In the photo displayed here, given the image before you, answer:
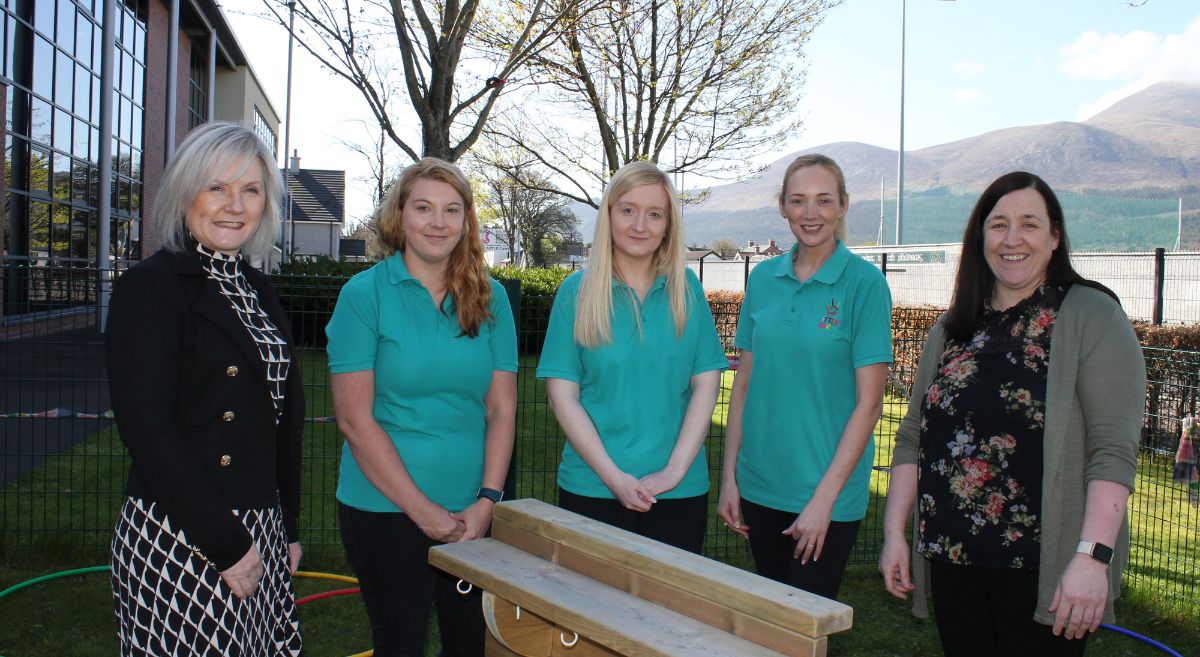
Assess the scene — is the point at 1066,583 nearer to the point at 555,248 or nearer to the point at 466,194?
the point at 466,194

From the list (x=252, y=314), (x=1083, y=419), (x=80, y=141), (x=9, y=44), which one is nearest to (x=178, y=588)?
(x=252, y=314)

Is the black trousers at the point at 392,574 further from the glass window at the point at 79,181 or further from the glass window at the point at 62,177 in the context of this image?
the glass window at the point at 79,181

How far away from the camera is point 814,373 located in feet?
9.91

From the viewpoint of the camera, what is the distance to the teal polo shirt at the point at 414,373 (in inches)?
109

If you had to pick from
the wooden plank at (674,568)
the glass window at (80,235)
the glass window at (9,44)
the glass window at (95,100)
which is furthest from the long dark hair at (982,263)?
the glass window at (95,100)

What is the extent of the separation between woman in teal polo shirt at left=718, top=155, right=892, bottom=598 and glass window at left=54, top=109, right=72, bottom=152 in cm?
1809

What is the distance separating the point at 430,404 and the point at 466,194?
699mm

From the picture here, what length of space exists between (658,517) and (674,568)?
0.83 m

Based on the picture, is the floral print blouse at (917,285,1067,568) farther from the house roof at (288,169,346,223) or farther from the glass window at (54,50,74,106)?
the house roof at (288,169,346,223)

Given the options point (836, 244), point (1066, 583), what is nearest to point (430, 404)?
point (836, 244)

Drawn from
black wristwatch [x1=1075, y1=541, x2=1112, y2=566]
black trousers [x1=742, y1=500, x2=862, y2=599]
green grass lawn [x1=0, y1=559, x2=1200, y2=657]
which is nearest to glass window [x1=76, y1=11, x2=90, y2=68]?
green grass lawn [x1=0, y1=559, x2=1200, y2=657]

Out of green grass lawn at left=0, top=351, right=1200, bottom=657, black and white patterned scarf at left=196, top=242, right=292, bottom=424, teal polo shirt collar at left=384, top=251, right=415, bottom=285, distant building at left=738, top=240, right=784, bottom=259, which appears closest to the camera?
black and white patterned scarf at left=196, top=242, right=292, bottom=424

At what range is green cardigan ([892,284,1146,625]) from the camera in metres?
2.38

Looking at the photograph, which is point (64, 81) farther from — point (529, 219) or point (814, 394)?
point (529, 219)
